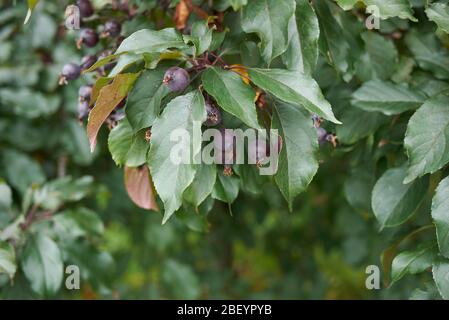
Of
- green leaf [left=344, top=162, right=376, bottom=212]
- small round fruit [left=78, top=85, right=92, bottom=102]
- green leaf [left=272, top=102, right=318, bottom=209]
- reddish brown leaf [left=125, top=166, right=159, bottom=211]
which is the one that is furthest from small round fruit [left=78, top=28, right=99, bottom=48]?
green leaf [left=344, top=162, right=376, bottom=212]

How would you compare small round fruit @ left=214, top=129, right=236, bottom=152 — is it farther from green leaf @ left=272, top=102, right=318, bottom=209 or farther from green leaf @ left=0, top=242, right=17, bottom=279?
green leaf @ left=0, top=242, right=17, bottom=279

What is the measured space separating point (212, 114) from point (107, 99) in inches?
6.9

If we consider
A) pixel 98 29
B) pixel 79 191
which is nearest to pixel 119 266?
pixel 79 191

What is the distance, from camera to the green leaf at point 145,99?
3.44ft

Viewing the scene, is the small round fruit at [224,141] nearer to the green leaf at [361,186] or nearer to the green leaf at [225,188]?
the green leaf at [225,188]

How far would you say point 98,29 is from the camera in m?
1.43

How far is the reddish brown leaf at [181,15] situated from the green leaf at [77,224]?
22.4 inches

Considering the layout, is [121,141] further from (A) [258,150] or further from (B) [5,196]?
(B) [5,196]

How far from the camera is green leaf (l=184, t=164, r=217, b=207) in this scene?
1.06 meters

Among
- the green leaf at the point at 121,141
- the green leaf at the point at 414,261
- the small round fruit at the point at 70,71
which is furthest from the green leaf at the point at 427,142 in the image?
the small round fruit at the point at 70,71

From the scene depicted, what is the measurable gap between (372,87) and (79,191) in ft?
2.75

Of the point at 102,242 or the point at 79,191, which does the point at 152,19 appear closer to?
the point at 79,191

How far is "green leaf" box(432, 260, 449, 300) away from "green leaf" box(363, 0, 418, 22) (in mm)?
417

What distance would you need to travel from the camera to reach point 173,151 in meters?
0.95
